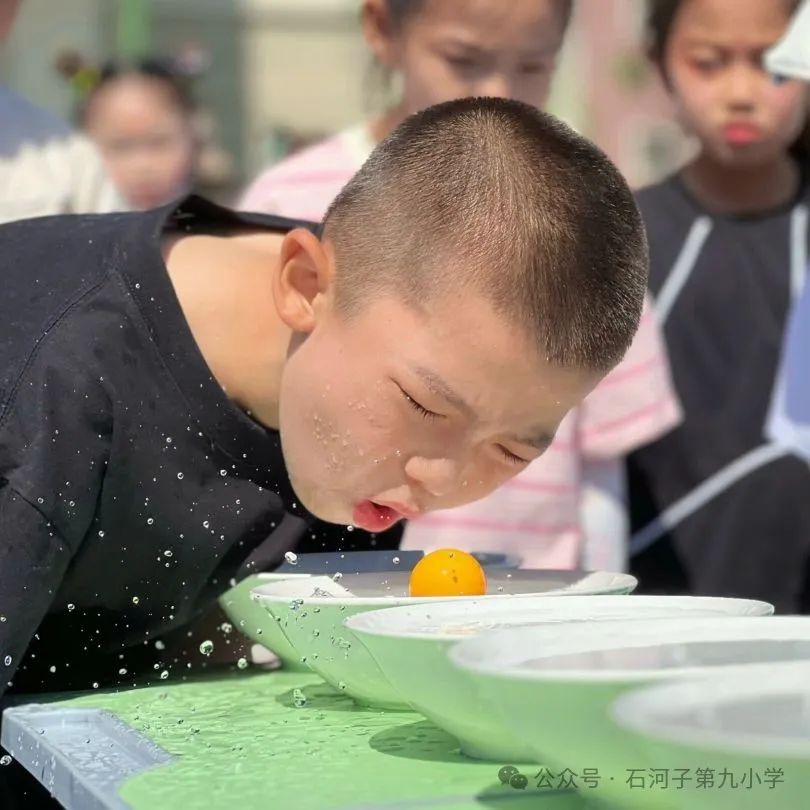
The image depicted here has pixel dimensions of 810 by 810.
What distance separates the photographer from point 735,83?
2.68 metres

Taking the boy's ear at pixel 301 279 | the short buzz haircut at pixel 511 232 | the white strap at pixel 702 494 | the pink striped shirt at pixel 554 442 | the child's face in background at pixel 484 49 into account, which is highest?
the child's face in background at pixel 484 49

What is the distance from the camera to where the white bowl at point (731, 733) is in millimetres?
757

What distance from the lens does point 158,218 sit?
5.56 ft

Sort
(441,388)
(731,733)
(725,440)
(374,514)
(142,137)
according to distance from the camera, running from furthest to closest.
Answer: (142,137), (725,440), (374,514), (441,388), (731,733)

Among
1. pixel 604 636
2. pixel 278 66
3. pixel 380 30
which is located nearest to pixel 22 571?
pixel 604 636

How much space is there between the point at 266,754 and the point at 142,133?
359 centimetres

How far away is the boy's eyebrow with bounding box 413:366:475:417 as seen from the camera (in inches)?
52.6

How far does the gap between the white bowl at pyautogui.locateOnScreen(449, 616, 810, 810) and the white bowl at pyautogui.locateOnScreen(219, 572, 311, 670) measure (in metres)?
0.44

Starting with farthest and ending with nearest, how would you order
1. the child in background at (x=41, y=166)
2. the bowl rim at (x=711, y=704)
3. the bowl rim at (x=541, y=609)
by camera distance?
the child in background at (x=41, y=166) < the bowl rim at (x=541, y=609) < the bowl rim at (x=711, y=704)

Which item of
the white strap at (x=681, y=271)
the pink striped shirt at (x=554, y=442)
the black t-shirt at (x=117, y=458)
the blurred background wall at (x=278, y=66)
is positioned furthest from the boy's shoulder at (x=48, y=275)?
the blurred background wall at (x=278, y=66)

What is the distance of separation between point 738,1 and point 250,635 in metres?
1.66

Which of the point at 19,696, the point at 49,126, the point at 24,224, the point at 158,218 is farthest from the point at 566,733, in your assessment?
the point at 49,126

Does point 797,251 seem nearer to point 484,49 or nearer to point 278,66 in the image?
point 484,49

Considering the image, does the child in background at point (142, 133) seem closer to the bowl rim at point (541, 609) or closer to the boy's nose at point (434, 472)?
the boy's nose at point (434, 472)
